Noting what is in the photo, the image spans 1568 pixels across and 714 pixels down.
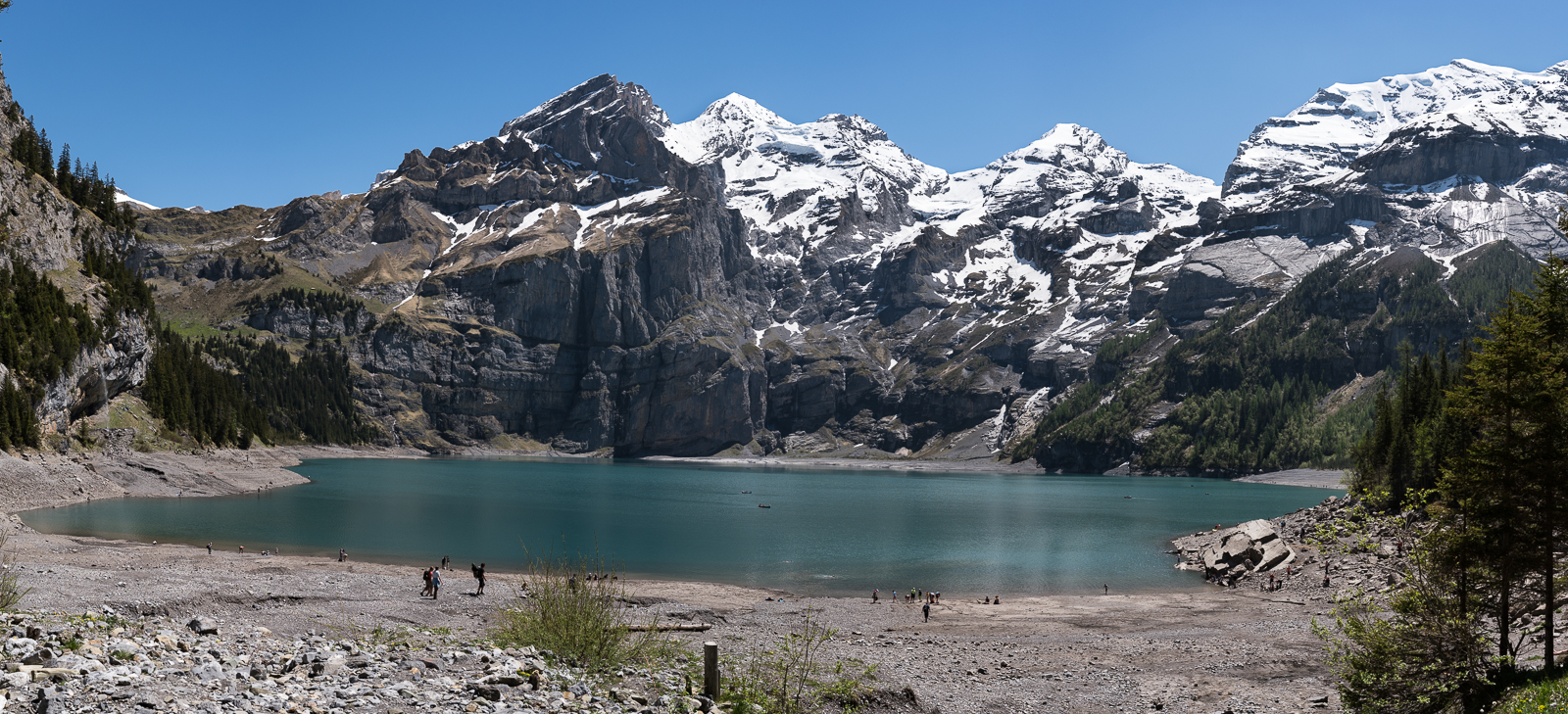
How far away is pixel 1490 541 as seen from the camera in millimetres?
20297

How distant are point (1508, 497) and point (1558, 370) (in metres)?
3.57

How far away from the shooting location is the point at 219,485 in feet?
381

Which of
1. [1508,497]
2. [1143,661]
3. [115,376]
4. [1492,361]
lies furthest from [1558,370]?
[115,376]

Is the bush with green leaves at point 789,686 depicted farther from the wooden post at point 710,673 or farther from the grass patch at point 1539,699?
the grass patch at point 1539,699

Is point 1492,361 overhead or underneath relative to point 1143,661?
overhead

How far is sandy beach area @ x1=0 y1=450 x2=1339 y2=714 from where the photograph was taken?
104 ft

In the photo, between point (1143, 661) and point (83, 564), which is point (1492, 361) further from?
point (83, 564)

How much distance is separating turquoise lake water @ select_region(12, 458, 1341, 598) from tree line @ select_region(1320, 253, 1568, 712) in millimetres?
43295

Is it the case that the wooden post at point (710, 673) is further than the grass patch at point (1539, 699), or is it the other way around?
the wooden post at point (710, 673)

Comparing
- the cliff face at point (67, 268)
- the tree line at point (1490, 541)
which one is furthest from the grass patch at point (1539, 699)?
the cliff face at point (67, 268)

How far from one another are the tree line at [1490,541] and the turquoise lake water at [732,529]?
43295 mm

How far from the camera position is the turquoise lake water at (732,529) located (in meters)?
69.8

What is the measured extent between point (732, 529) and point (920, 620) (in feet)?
166

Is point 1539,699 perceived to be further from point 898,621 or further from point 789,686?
point 898,621
